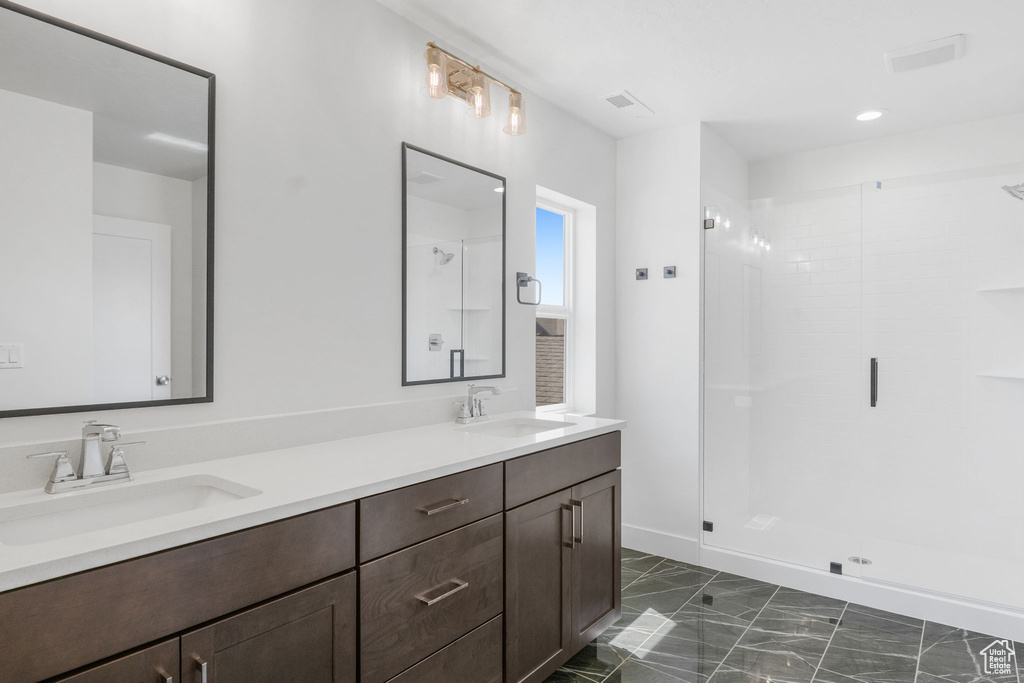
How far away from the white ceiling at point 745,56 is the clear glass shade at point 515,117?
0.18 meters

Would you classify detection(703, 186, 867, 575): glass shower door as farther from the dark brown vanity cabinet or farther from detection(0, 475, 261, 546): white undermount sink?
detection(0, 475, 261, 546): white undermount sink

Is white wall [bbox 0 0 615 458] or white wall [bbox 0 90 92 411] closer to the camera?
white wall [bbox 0 90 92 411]

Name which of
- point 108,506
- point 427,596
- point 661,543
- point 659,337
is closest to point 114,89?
point 108,506

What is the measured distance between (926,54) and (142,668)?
135 inches

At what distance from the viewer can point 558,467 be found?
210 cm

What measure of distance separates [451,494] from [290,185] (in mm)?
1115

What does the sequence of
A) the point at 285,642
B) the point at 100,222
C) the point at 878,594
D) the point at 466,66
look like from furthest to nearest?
the point at 878,594, the point at 466,66, the point at 100,222, the point at 285,642

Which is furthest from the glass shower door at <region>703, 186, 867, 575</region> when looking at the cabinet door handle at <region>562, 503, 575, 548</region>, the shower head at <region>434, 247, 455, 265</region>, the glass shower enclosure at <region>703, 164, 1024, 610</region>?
the shower head at <region>434, 247, 455, 265</region>

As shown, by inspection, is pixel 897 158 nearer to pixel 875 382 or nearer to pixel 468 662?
pixel 875 382

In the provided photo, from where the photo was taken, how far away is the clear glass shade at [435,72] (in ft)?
7.44

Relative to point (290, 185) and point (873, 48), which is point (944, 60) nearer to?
point (873, 48)

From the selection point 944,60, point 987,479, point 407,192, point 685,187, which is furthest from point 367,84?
point 987,479

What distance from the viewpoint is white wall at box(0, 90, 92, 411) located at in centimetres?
132

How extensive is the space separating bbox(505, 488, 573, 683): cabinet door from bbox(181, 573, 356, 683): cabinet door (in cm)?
64
